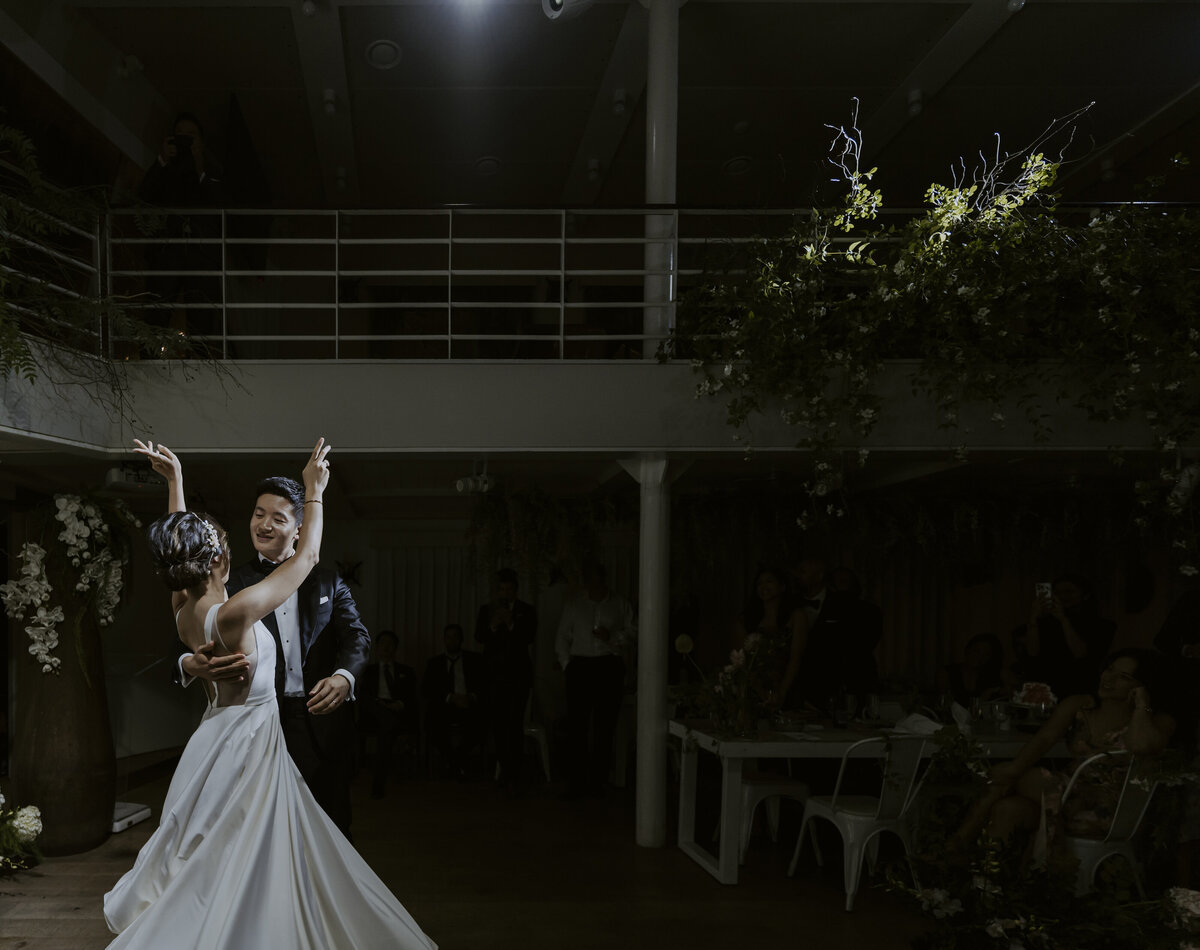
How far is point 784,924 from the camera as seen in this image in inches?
194

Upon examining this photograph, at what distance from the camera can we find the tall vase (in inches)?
236

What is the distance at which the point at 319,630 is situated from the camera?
3693 mm

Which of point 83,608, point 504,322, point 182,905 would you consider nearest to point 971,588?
point 504,322

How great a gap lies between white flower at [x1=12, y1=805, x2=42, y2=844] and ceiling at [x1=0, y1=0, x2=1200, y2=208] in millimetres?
3686

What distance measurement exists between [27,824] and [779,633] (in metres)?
4.42

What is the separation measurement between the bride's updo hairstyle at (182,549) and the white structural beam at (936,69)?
265 inches

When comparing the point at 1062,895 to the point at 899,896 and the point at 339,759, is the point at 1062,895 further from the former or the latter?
the point at 339,759

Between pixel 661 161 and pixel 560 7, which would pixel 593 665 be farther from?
pixel 560 7

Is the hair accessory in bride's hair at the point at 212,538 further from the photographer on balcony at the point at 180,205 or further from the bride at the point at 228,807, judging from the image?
the photographer on balcony at the point at 180,205

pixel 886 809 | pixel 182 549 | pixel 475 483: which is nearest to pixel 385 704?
pixel 475 483

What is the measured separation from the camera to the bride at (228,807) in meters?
3.12

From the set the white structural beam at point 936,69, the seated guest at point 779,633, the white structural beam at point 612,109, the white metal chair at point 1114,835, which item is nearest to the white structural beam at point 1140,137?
the white structural beam at point 936,69

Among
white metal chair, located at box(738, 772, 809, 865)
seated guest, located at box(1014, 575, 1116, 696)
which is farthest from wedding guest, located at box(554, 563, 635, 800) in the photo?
seated guest, located at box(1014, 575, 1116, 696)

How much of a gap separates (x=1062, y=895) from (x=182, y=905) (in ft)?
11.3
